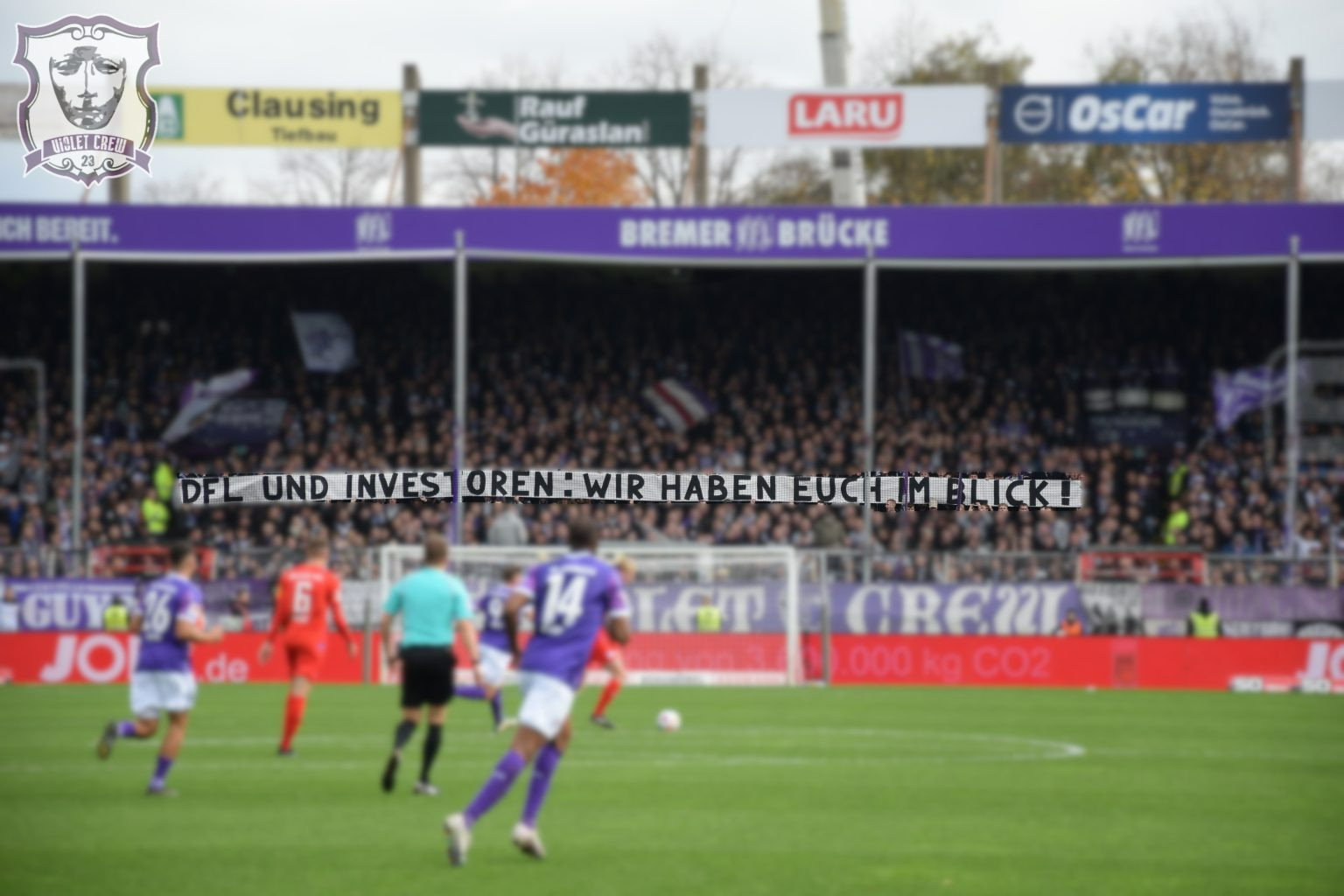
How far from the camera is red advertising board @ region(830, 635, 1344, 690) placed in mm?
26312

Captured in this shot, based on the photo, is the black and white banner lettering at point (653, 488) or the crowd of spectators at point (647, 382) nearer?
the black and white banner lettering at point (653, 488)

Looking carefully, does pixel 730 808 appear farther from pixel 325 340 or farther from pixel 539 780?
pixel 325 340

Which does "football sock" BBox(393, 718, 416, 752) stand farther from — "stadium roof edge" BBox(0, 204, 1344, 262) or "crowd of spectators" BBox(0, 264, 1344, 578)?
"stadium roof edge" BBox(0, 204, 1344, 262)

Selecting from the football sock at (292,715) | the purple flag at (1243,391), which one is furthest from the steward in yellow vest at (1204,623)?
the football sock at (292,715)

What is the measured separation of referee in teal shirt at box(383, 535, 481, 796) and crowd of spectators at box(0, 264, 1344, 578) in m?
18.1

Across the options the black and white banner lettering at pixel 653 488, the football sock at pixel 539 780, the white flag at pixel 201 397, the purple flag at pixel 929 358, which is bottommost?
the football sock at pixel 539 780

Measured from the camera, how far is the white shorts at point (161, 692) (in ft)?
41.2

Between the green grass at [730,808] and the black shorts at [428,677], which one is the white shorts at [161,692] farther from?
the black shorts at [428,677]

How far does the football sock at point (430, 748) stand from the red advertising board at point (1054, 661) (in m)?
14.7

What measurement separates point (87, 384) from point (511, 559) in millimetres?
14301

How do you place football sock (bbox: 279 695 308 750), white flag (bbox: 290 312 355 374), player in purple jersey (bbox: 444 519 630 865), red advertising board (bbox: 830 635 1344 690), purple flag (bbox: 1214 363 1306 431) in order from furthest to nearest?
white flag (bbox: 290 312 355 374) < purple flag (bbox: 1214 363 1306 431) < red advertising board (bbox: 830 635 1344 690) < football sock (bbox: 279 695 308 750) < player in purple jersey (bbox: 444 519 630 865)

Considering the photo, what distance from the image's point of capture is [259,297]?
1453 inches

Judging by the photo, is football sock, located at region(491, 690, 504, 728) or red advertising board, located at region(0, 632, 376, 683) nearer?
football sock, located at region(491, 690, 504, 728)

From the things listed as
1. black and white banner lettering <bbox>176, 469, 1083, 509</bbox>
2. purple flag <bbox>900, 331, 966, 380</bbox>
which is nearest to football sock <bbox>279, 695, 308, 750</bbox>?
black and white banner lettering <bbox>176, 469, 1083, 509</bbox>
